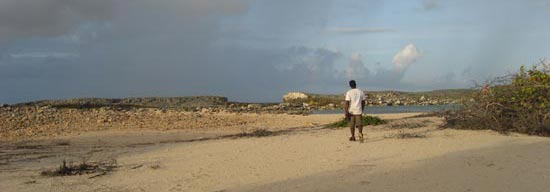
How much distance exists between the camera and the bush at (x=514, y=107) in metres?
15.2

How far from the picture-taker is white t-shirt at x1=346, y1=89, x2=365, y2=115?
46.1 feet

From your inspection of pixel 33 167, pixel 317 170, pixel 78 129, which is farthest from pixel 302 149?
pixel 78 129

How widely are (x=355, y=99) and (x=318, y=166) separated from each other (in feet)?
14.0

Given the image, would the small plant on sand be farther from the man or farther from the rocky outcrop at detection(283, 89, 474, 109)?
the rocky outcrop at detection(283, 89, 474, 109)

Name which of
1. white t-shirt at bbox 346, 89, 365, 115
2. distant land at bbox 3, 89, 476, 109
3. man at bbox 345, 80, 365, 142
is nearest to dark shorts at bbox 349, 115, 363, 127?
man at bbox 345, 80, 365, 142

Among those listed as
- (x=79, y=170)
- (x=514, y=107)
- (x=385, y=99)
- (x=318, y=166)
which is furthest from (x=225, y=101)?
(x=318, y=166)

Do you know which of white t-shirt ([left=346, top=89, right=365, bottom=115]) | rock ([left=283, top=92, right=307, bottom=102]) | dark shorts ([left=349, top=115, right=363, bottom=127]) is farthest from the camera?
rock ([left=283, top=92, right=307, bottom=102])

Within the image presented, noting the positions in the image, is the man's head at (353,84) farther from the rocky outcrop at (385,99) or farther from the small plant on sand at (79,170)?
the rocky outcrop at (385,99)

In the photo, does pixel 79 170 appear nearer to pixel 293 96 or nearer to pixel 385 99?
pixel 293 96

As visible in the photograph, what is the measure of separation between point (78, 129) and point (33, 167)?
11.2 m

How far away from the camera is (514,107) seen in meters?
15.7

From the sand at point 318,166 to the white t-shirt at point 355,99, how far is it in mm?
924

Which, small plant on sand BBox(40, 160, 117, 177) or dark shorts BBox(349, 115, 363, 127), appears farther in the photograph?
dark shorts BBox(349, 115, 363, 127)

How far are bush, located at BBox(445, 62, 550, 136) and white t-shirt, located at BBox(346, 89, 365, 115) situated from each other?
4.63 m
